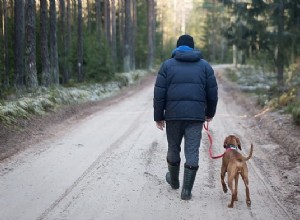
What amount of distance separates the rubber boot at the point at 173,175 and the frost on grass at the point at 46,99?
5.73m

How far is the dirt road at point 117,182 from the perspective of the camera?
5.21 metres

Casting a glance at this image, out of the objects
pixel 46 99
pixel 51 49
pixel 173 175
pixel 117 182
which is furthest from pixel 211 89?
pixel 51 49

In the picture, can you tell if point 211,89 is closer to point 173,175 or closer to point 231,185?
point 231,185

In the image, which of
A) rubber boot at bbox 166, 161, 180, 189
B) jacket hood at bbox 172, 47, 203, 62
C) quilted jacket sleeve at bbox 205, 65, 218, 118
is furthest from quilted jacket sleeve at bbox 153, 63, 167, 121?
rubber boot at bbox 166, 161, 180, 189

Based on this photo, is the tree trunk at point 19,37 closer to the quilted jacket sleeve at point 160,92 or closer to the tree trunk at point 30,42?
the tree trunk at point 30,42

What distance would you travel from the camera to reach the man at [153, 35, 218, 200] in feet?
18.1

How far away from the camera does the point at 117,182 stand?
21.2 feet

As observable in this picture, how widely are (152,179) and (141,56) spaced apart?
1727 inches

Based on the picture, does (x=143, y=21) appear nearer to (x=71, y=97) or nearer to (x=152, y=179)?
(x=71, y=97)

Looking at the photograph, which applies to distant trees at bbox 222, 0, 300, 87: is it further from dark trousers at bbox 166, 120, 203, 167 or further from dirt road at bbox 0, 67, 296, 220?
dark trousers at bbox 166, 120, 203, 167

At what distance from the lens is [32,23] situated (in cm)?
1572

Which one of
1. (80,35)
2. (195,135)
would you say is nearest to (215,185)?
(195,135)

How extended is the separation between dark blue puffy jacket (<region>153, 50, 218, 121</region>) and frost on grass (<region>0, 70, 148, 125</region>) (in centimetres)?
604

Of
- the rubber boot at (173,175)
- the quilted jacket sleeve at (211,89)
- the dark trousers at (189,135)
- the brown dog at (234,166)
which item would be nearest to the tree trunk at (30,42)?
the rubber boot at (173,175)
